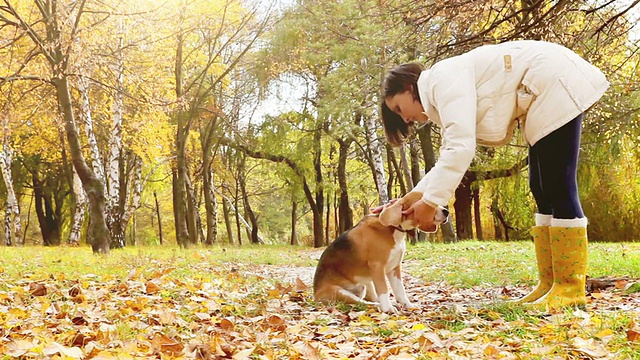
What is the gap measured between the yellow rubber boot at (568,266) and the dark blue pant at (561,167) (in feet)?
0.42

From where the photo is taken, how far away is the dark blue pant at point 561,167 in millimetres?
3861

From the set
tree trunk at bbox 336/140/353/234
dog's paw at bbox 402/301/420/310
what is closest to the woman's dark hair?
dog's paw at bbox 402/301/420/310

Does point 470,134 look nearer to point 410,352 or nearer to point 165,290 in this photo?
point 410,352

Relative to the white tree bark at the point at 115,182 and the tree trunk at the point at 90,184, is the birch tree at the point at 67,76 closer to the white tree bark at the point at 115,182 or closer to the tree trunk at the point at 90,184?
the tree trunk at the point at 90,184

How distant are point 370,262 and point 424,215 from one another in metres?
0.81

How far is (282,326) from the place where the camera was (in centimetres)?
380

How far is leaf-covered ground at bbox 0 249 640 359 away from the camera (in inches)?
110

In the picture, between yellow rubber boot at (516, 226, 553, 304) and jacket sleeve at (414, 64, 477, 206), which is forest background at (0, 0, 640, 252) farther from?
jacket sleeve at (414, 64, 477, 206)

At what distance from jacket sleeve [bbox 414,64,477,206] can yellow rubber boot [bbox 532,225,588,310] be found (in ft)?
2.89

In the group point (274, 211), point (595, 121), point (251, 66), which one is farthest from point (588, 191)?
point (274, 211)

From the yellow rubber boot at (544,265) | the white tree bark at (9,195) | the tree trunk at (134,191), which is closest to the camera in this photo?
the yellow rubber boot at (544,265)

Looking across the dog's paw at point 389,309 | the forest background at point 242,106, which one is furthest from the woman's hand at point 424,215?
the forest background at point 242,106

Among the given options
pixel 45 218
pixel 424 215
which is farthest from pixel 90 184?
pixel 45 218

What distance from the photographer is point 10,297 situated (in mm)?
Result: 4793
